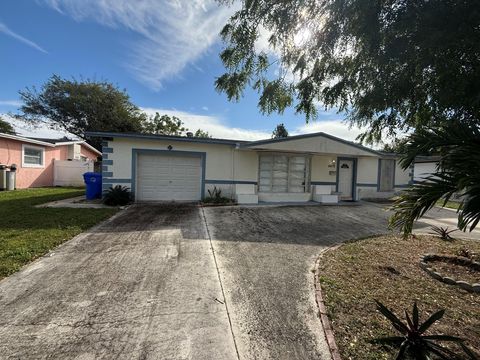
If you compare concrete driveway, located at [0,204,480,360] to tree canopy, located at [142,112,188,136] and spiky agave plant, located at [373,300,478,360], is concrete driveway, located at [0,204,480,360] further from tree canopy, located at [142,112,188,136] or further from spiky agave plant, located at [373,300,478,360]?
tree canopy, located at [142,112,188,136]

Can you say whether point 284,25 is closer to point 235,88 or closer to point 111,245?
point 235,88

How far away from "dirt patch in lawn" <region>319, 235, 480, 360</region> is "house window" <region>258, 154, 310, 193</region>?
7.08 m

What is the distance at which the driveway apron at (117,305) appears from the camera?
2.46 meters

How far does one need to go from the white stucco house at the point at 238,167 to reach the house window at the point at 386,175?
1075mm

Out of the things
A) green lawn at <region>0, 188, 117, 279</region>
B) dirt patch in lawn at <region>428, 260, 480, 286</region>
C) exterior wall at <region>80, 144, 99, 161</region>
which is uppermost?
exterior wall at <region>80, 144, 99, 161</region>

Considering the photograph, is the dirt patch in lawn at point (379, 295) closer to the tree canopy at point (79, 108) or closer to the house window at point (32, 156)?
the house window at point (32, 156)

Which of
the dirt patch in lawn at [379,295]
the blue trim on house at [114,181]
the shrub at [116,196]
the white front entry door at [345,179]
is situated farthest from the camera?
the white front entry door at [345,179]

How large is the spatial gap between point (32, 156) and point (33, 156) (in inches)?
3.1

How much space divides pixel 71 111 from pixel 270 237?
29593 millimetres

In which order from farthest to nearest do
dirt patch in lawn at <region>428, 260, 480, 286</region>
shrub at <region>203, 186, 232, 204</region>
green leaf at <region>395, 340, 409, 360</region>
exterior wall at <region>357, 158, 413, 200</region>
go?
exterior wall at <region>357, 158, 413, 200</region> → shrub at <region>203, 186, 232, 204</region> → dirt patch in lawn at <region>428, 260, 480, 286</region> → green leaf at <region>395, 340, 409, 360</region>

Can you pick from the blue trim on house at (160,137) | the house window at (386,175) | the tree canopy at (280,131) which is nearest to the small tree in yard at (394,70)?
the blue trim on house at (160,137)

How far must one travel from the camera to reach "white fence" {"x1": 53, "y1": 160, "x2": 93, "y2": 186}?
18906 mm

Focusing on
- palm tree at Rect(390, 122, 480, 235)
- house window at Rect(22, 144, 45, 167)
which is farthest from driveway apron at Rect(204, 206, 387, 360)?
house window at Rect(22, 144, 45, 167)

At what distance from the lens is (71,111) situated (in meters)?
28.4
